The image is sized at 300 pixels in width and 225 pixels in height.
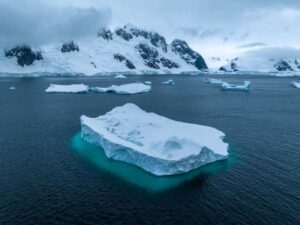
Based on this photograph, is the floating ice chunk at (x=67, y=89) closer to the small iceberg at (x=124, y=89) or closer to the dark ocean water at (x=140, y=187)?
the small iceberg at (x=124, y=89)

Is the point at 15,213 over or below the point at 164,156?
below

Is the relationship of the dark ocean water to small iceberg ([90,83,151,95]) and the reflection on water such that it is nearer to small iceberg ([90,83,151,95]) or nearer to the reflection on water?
the reflection on water

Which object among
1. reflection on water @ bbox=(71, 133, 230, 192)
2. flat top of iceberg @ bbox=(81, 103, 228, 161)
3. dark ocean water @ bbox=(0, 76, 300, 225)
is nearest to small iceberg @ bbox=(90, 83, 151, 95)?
flat top of iceberg @ bbox=(81, 103, 228, 161)

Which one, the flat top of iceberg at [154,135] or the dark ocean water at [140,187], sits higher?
the flat top of iceberg at [154,135]

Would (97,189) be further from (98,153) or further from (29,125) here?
(29,125)

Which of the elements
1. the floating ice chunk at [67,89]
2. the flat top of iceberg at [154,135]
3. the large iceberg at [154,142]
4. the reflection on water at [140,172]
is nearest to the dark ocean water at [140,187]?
the reflection on water at [140,172]

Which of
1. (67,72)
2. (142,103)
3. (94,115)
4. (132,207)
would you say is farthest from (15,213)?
(67,72)

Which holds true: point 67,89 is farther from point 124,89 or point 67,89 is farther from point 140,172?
point 140,172
